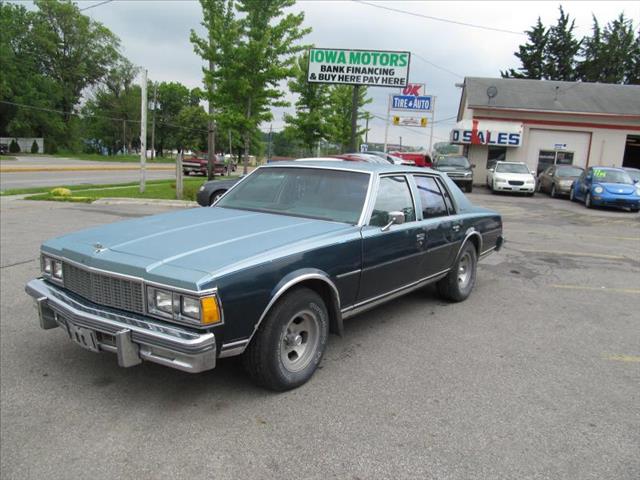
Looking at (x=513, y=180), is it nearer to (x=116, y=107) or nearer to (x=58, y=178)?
(x=58, y=178)

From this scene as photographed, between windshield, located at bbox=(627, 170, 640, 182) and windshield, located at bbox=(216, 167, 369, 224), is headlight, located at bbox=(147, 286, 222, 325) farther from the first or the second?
windshield, located at bbox=(627, 170, 640, 182)

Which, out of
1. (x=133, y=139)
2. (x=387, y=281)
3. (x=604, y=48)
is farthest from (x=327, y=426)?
(x=133, y=139)

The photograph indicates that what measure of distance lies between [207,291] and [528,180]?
21322mm

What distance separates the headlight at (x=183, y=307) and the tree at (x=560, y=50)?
189 feet

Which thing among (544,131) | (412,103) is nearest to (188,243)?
(412,103)

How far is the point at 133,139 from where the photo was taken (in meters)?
83.5

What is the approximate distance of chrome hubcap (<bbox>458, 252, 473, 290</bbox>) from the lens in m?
5.88

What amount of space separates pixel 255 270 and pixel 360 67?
15.1 meters

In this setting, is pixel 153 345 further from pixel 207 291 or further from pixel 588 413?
pixel 588 413

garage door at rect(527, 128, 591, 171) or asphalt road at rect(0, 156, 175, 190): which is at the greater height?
garage door at rect(527, 128, 591, 171)

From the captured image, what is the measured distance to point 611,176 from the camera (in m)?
17.8

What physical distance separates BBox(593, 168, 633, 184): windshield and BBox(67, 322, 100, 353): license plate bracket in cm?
1846

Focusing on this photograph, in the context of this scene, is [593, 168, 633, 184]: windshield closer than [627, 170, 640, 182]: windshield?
Yes

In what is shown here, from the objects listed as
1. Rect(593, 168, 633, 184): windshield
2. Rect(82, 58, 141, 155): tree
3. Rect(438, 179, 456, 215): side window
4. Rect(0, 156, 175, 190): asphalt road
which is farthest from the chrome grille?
Rect(82, 58, 141, 155): tree
